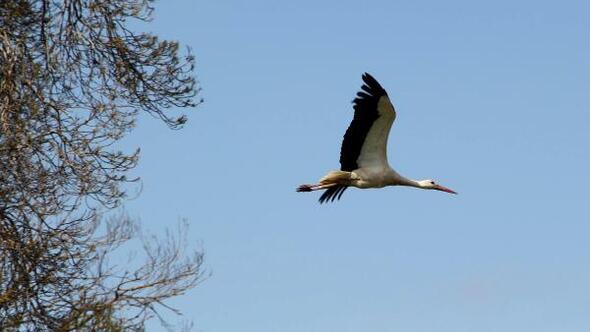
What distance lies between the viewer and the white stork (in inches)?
522

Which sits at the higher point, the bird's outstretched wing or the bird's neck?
the bird's outstretched wing

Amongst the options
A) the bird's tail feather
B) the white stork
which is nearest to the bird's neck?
the white stork

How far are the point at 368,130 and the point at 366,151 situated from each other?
0.36m

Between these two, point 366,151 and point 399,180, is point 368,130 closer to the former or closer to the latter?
point 366,151

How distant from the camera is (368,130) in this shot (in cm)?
1360

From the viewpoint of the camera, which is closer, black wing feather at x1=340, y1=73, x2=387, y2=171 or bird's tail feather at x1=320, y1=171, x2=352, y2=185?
black wing feather at x1=340, y1=73, x2=387, y2=171

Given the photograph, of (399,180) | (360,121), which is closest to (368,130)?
(360,121)

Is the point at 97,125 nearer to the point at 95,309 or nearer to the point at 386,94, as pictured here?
the point at 95,309

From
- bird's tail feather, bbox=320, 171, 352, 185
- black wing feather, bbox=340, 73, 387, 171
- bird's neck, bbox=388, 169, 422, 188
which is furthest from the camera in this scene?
bird's neck, bbox=388, 169, 422, 188

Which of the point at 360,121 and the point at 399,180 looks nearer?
the point at 360,121

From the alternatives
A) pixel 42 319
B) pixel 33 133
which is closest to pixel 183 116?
pixel 33 133

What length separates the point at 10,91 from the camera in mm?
12406

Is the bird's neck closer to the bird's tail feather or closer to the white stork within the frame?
the white stork

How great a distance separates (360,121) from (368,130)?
19 cm
